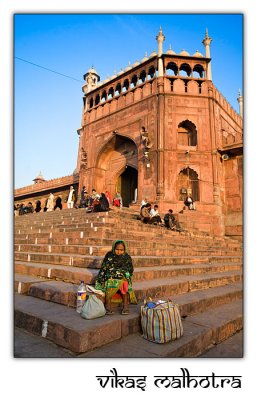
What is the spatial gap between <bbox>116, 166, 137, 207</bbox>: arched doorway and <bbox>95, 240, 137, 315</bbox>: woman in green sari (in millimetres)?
16515

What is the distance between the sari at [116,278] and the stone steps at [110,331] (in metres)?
0.23

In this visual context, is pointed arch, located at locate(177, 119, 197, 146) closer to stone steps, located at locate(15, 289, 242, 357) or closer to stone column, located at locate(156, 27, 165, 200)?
stone column, located at locate(156, 27, 165, 200)

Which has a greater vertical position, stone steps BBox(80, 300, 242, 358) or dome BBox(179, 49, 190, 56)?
dome BBox(179, 49, 190, 56)

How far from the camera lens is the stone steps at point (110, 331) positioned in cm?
227

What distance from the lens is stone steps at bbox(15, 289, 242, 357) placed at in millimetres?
2266

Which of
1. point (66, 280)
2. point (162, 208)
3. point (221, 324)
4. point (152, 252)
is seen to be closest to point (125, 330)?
point (221, 324)

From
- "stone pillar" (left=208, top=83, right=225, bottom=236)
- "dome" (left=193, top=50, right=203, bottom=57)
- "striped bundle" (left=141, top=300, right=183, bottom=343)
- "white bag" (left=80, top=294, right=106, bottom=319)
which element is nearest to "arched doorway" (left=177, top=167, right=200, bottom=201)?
"stone pillar" (left=208, top=83, right=225, bottom=236)

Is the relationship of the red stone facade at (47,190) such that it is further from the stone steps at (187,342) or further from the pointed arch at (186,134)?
the stone steps at (187,342)

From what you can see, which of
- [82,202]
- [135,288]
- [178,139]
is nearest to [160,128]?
[178,139]

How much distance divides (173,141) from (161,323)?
559 inches

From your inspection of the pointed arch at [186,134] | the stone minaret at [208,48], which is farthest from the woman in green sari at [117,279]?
the stone minaret at [208,48]

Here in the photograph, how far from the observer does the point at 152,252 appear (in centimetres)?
629
